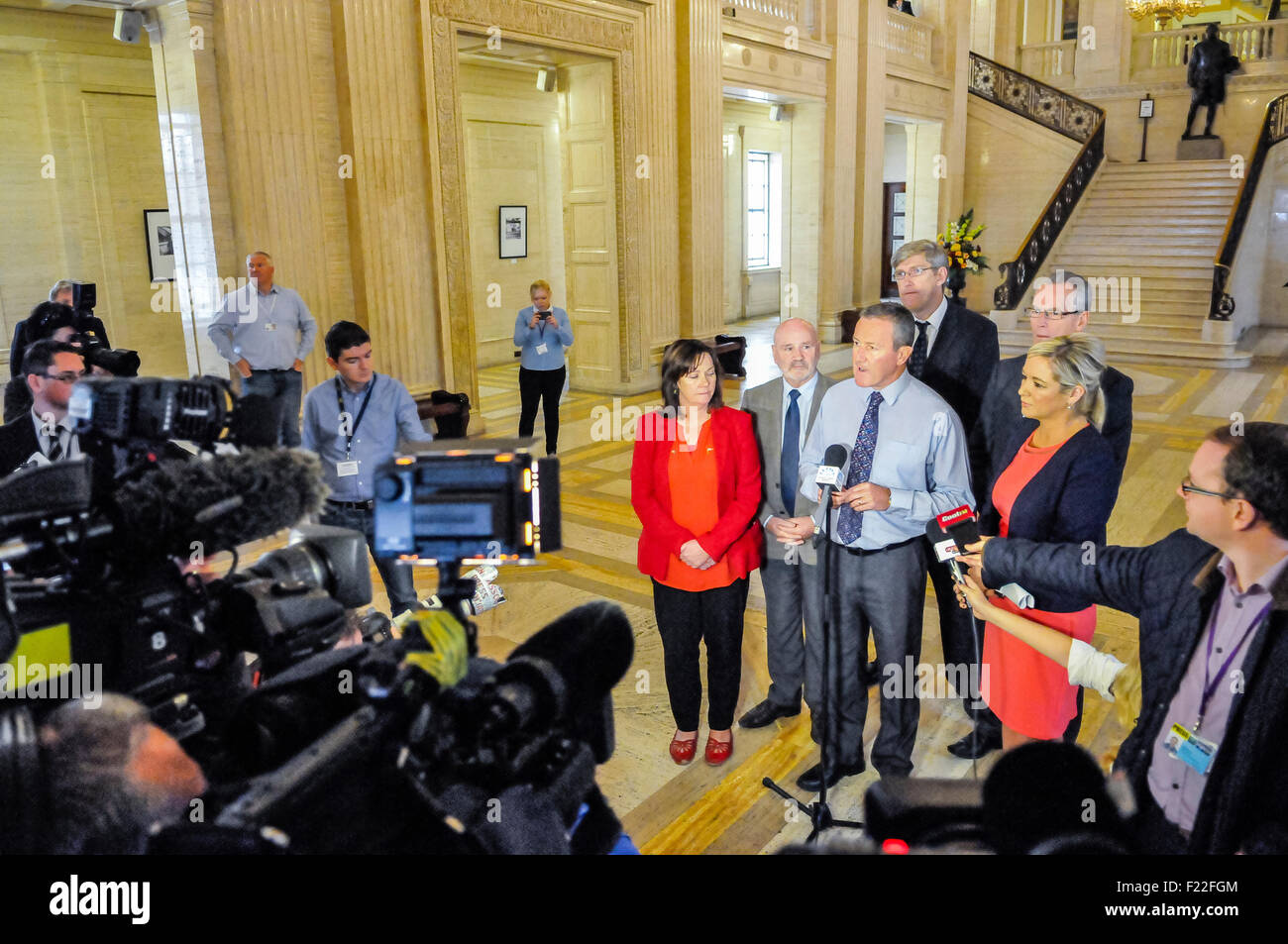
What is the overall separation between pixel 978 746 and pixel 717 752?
951mm

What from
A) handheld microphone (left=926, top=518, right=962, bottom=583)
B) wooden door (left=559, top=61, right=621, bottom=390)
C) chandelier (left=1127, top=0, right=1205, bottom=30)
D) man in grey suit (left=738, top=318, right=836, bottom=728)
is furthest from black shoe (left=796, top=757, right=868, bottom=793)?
chandelier (left=1127, top=0, right=1205, bottom=30)

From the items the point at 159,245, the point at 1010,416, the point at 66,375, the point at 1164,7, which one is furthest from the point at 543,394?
the point at 1164,7

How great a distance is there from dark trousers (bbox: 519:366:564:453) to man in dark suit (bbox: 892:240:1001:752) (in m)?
4.40

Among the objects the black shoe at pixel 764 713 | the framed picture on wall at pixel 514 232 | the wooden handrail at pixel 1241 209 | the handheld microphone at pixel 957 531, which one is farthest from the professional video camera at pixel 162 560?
the wooden handrail at pixel 1241 209

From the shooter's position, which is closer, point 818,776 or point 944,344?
point 818,776

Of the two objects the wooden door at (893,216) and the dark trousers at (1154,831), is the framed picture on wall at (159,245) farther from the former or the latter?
the wooden door at (893,216)

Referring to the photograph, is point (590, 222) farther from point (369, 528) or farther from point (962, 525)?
point (962, 525)

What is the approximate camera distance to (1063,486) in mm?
2723

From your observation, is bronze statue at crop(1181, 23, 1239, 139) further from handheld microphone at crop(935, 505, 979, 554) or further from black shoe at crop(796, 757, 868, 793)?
handheld microphone at crop(935, 505, 979, 554)

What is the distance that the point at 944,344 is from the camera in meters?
3.74

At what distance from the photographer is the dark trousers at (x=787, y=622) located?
11.5 ft
